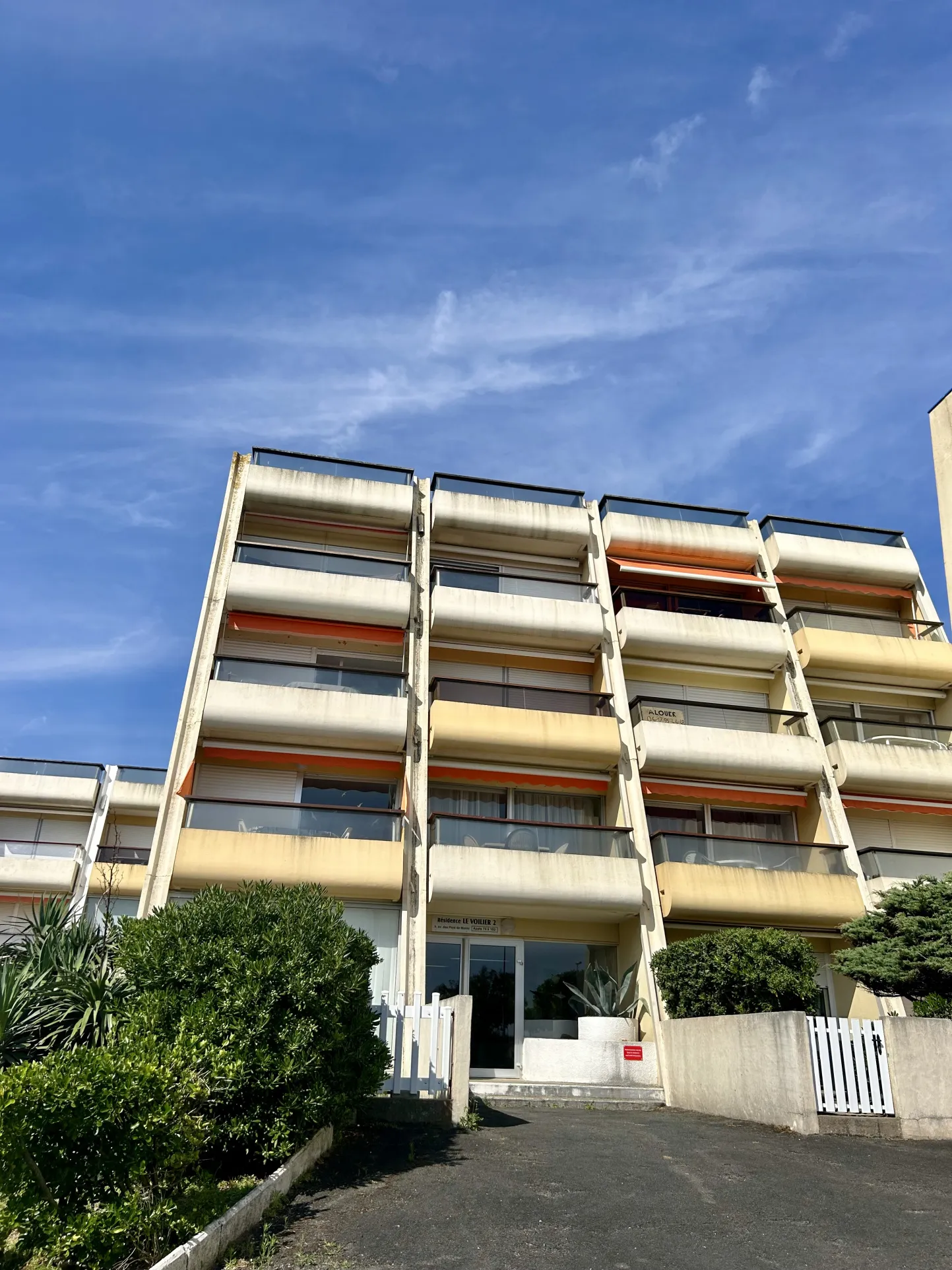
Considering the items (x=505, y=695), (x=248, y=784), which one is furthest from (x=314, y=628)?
(x=505, y=695)

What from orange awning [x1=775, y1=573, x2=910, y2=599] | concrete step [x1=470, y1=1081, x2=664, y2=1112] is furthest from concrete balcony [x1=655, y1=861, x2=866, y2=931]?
orange awning [x1=775, y1=573, x2=910, y2=599]

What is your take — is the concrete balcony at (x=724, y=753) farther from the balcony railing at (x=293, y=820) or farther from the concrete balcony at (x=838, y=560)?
the balcony railing at (x=293, y=820)

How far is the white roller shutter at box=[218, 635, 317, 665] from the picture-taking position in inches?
918

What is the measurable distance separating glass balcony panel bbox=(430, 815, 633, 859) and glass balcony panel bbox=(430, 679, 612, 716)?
10.4 ft

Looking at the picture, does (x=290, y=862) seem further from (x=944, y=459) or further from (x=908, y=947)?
(x=944, y=459)

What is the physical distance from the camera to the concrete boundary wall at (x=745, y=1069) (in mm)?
11609

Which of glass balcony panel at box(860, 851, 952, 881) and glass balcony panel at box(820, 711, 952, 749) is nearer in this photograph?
glass balcony panel at box(860, 851, 952, 881)

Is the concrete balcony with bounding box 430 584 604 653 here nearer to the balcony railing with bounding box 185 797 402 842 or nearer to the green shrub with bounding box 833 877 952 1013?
the balcony railing with bounding box 185 797 402 842

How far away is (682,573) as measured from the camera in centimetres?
2520

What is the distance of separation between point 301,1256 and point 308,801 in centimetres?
1608

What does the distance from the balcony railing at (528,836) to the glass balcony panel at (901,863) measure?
18.2 feet

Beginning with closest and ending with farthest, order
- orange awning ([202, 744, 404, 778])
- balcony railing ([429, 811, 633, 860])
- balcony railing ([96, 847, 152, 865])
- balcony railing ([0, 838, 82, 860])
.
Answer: balcony railing ([429, 811, 633, 860])
orange awning ([202, 744, 404, 778])
balcony railing ([0, 838, 82, 860])
balcony railing ([96, 847, 152, 865])

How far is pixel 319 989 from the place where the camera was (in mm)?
8547

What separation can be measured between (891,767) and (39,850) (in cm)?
2650
